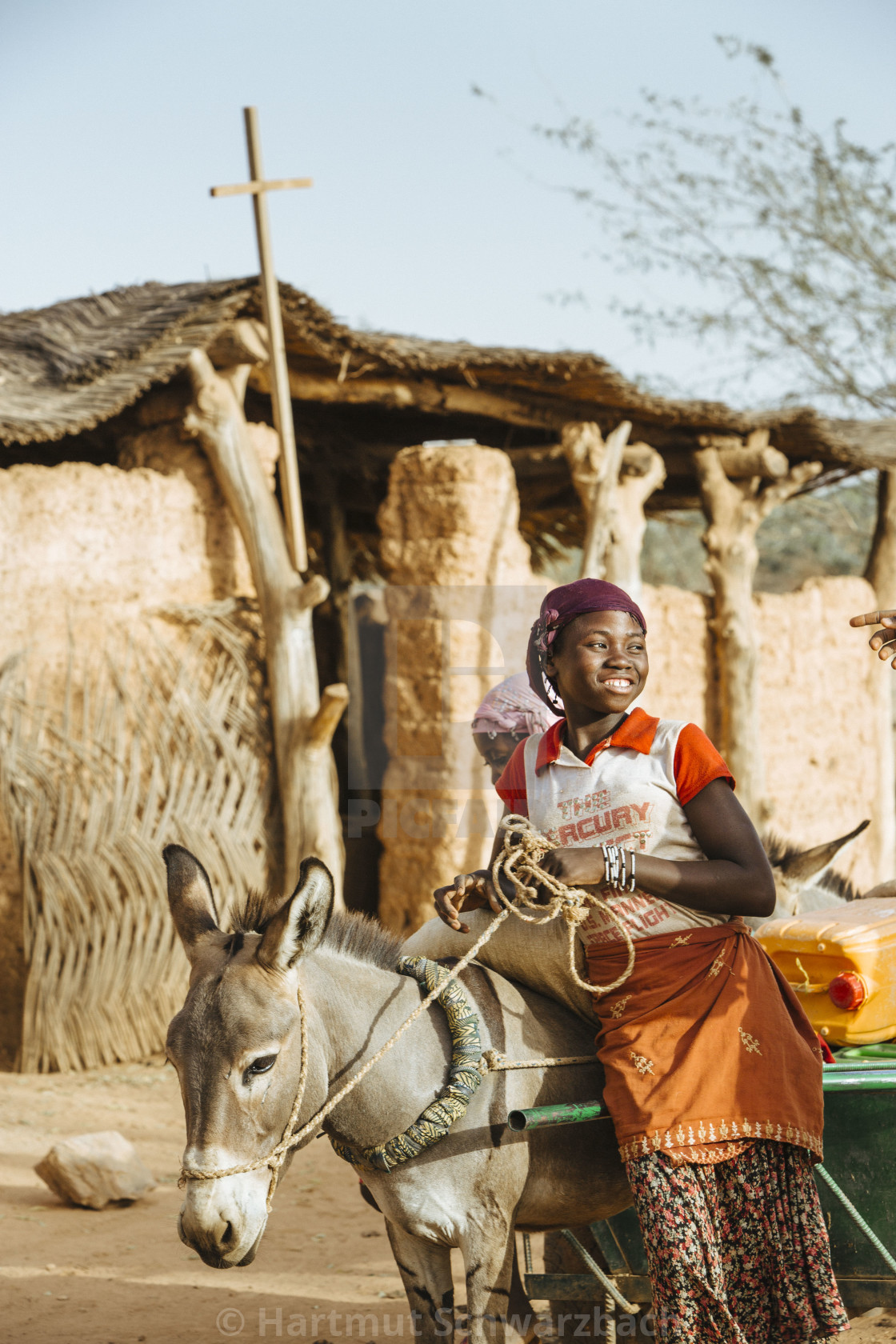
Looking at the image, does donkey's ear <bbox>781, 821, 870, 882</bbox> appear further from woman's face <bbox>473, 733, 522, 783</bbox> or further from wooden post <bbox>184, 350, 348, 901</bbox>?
wooden post <bbox>184, 350, 348, 901</bbox>

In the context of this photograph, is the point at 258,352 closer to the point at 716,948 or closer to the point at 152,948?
the point at 152,948

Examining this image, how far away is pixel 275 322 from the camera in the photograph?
251 inches

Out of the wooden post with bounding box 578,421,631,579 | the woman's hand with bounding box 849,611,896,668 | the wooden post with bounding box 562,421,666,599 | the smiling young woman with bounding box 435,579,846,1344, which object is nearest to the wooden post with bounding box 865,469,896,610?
the wooden post with bounding box 562,421,666,599

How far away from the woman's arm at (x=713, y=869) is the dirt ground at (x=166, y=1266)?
2.06 meters

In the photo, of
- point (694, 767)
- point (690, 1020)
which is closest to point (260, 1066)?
point (690, 1020)

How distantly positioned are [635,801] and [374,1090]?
0.75 metres

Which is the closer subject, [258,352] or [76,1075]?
[76,1075]

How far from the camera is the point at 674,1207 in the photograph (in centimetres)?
218

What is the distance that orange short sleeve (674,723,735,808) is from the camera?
2273mm

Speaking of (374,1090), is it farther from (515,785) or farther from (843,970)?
(843,970)

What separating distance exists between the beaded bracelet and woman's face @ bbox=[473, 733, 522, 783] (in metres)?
1.39

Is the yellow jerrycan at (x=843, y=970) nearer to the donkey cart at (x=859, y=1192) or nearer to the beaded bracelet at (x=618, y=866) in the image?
the donkey cart at (x=859, y=1192)

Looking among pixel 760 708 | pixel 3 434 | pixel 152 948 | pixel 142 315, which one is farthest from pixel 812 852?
pixel 760 708

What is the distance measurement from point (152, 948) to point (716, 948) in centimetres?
461
